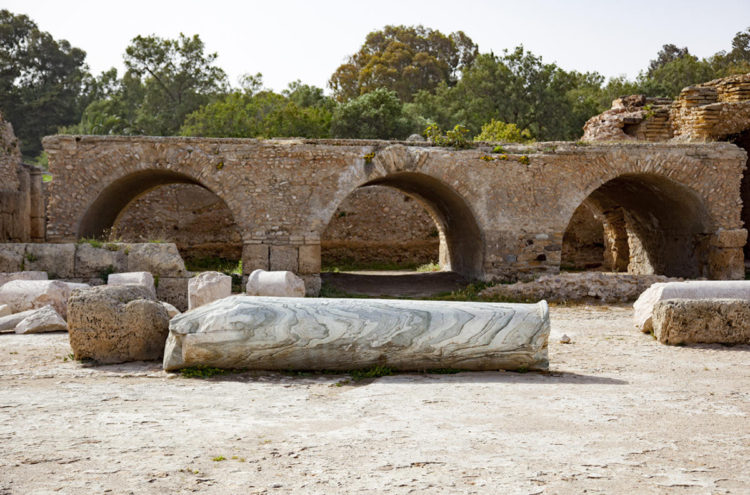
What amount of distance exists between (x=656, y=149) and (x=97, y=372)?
11367 millimetres

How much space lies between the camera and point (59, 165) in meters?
12.3

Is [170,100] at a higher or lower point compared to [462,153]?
higher

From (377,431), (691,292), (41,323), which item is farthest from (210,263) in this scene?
(377,431)

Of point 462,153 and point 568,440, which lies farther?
point 462,153

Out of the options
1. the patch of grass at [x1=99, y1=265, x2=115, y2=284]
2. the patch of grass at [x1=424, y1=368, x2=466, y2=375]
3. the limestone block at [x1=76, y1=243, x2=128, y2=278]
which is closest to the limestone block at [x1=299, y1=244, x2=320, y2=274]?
the limestone block at [x1=76, y1=243, x2=128, y2=278]

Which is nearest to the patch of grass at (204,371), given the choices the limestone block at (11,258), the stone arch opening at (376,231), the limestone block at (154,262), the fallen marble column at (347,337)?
the fallen marble column at (347,337)

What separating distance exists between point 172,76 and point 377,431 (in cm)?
4054

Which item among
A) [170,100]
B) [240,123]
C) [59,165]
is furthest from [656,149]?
[170,100]

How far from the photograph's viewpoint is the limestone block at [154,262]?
10.6m

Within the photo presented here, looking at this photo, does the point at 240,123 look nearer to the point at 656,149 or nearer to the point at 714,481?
the point at 656,149

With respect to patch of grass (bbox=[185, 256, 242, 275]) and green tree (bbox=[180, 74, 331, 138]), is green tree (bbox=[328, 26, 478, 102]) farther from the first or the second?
patch of grass (bbox=[185, 256, 242, 275])

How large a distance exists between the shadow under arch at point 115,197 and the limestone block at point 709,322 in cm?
903

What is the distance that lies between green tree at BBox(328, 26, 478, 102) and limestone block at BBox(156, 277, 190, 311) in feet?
108

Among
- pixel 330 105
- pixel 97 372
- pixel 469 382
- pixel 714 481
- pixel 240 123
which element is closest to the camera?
pixel 714 481
